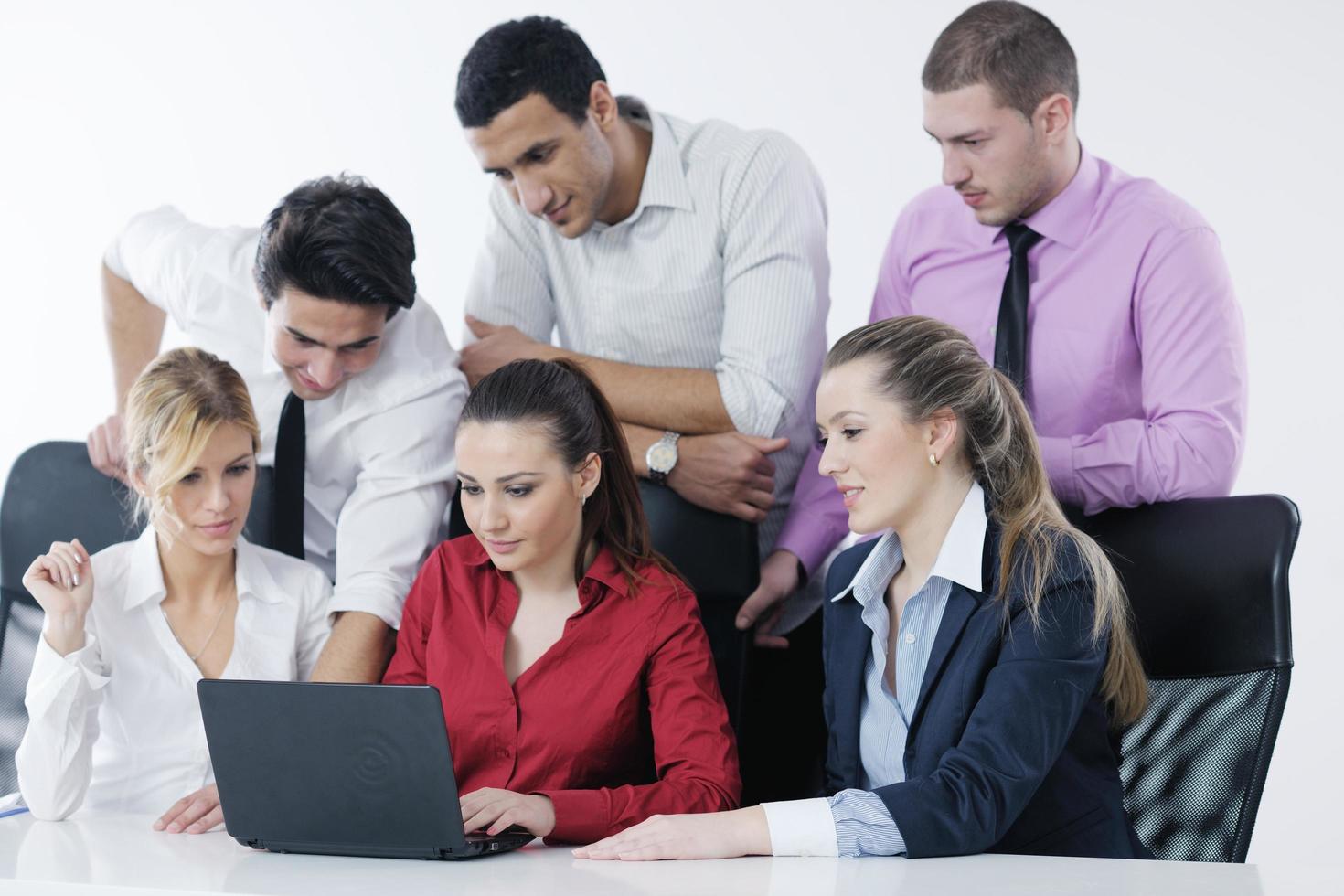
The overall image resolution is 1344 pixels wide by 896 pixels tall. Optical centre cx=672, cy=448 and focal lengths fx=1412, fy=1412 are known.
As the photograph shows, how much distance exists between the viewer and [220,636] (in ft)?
7.24

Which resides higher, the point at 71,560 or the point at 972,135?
the point at 972,135

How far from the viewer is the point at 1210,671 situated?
1866 mm

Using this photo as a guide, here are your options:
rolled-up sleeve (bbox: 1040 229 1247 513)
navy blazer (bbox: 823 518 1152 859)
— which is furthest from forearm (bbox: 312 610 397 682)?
rolled-up sleeve (bbox: 1040 229 1247 513)

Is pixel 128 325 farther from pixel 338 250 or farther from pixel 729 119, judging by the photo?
pixel 729 119

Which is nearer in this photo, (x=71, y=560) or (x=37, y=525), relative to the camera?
(x=71, y=560)

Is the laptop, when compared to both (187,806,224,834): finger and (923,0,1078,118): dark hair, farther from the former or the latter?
(923,0,1078,118): dark hair

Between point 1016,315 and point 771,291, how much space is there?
414 mm

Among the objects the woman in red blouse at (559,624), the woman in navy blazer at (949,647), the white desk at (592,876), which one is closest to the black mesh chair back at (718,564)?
the woman in red blouse at (559,624)

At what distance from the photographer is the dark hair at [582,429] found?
6.79ft

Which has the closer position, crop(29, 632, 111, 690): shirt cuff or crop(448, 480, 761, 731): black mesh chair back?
crop(29, 632, 111, 690): shirt cuff

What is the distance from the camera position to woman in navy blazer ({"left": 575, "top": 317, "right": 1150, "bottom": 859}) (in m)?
1.54

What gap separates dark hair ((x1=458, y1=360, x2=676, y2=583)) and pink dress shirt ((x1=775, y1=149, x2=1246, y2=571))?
1.37ft

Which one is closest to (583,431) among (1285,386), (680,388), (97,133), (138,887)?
(680,388)

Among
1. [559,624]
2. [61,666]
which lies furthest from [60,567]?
[559,624]
